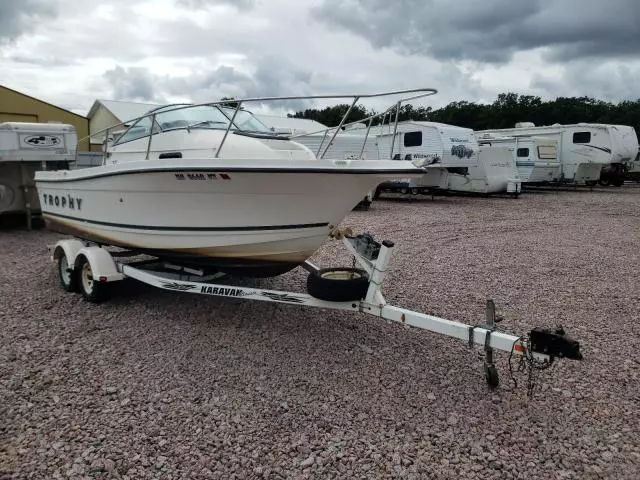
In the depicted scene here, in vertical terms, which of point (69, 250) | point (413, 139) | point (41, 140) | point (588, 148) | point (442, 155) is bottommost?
point (69, 250)

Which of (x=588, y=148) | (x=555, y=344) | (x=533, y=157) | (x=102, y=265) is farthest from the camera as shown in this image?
(x=588, y=148)

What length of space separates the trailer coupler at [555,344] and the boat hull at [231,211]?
1.59m

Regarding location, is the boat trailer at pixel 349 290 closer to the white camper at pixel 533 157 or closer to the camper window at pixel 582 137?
the white camper at pixel 533 157

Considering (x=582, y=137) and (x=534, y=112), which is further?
(x=534, y=112)

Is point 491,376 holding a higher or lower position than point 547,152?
lower

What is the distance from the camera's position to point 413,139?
15570 millimetres

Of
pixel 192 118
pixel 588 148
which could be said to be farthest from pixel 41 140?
pixel 588 148

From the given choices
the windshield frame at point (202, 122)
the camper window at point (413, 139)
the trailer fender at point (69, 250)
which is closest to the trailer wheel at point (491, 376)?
the windshield frame at point (202, 122)

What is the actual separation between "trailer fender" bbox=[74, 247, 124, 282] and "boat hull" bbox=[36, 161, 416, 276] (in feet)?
0.83

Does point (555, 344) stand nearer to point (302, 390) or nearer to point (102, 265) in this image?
point (302, 390)

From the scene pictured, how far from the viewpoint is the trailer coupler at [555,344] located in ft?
9.48

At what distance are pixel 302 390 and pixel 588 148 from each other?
1929 cm

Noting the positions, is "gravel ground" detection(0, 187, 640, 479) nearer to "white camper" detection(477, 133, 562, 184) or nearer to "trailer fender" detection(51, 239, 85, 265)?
"trailer fender" detection(51, 239, 85, 265)

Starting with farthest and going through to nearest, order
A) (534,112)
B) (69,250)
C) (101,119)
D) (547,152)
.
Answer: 1. (534,112)
2. (101,119)
3. (547,152)
4. (69,250)
